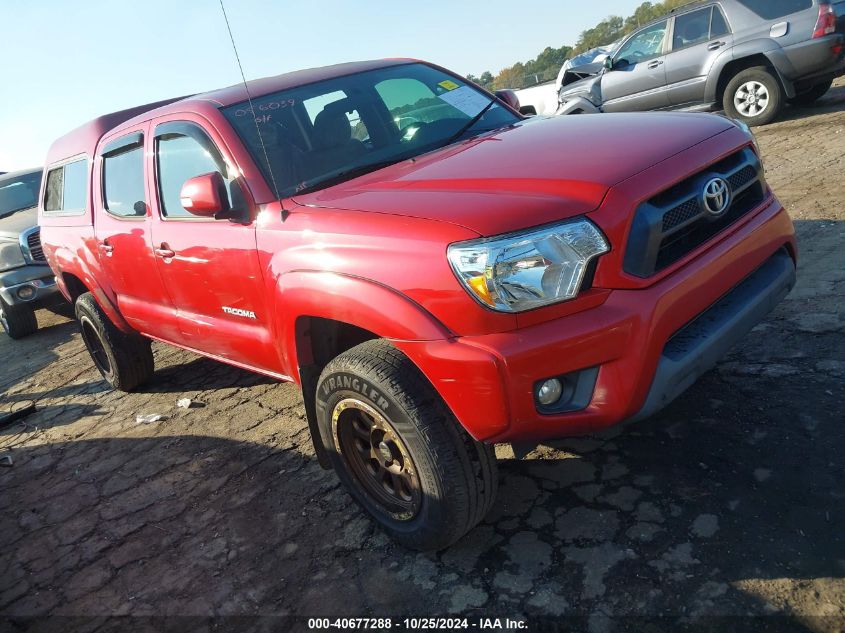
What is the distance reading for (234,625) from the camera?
2453 mm

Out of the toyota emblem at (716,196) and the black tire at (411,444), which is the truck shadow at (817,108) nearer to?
the toyota emblem at (716,196)

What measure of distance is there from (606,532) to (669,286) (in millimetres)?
941

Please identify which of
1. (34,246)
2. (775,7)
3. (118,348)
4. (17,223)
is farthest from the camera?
(17,223)

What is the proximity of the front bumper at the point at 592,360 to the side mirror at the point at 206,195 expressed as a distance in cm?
108

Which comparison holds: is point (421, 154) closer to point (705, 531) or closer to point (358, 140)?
point (358, 140)

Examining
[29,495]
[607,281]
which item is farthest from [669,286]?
[29,495]

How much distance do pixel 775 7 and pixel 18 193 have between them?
10.0 m

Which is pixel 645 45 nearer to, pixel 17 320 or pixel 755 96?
pixel 755 96

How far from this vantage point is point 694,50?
28.6 feet

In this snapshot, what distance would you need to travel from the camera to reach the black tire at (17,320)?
764 cm

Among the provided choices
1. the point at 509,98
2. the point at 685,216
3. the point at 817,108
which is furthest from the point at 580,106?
the point at 685,216

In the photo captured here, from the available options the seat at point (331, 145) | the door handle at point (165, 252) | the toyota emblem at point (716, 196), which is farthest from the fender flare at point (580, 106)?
the toyota emblem at point (716, 196)

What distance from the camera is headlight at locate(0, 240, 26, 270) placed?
7.71m

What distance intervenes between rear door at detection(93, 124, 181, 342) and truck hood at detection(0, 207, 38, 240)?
14.1 ft
